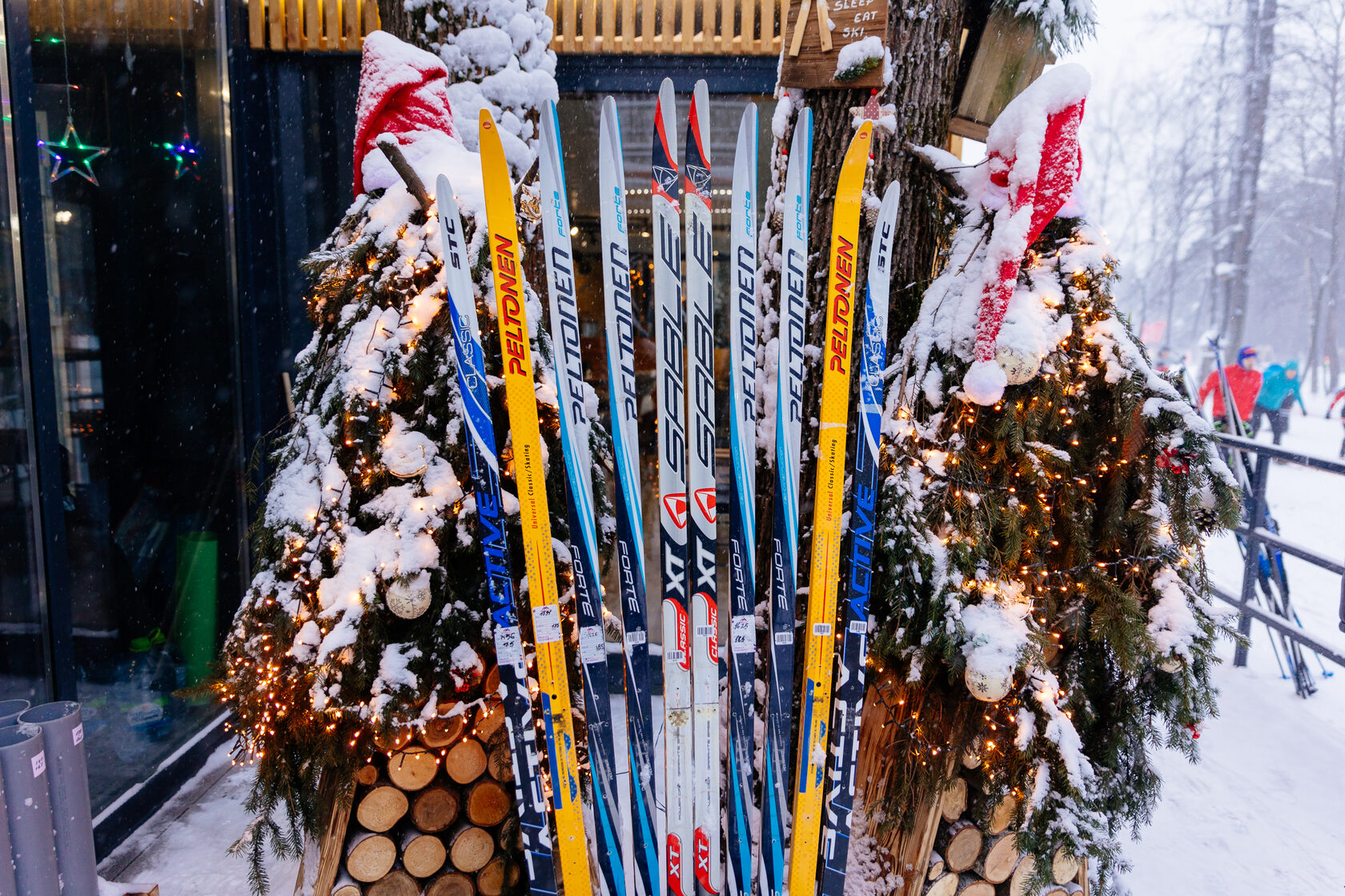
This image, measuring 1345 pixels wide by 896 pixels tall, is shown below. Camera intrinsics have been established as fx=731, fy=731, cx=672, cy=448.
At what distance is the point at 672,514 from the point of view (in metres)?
1.88

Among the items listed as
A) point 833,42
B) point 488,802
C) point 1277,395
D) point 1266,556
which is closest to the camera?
point 488,802

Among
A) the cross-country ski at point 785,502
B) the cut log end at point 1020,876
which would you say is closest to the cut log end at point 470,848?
the cross-country ski at point 785,502

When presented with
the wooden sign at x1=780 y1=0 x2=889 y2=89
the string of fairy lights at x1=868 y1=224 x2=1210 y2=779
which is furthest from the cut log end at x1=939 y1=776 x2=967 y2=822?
the wooden sign at x1=780 y1=0 x2=889 y2=89

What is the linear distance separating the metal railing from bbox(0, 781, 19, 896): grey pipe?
4.06 m

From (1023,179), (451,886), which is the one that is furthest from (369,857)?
(1023,179)

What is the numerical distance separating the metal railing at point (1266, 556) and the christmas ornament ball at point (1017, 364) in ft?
6.03

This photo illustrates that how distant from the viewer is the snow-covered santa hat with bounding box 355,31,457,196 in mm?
2018

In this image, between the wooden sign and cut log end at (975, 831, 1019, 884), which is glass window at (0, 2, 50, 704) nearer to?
the wooden sign

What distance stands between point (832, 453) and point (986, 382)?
16.1 inches

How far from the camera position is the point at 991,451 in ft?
6.27

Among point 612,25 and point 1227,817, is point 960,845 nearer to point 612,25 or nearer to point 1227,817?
point 1227,817

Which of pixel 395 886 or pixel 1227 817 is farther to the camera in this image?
pixel 1227 817

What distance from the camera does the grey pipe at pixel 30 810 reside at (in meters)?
1.60

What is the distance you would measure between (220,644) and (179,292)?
4.99 ft
